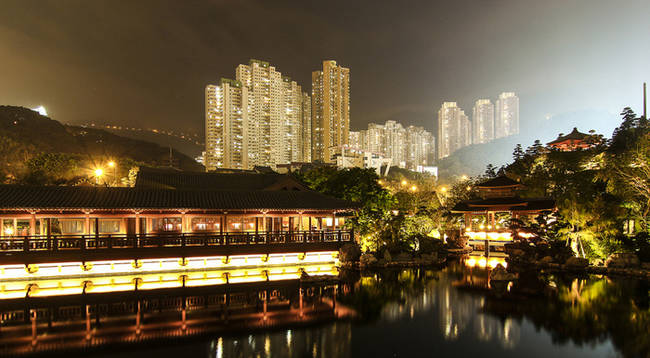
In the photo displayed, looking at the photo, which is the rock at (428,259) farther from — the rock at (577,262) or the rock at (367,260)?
the rock at (577,262)

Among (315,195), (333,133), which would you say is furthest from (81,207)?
(333,133)

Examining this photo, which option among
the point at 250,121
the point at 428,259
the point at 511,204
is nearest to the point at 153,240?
the point at 428,259

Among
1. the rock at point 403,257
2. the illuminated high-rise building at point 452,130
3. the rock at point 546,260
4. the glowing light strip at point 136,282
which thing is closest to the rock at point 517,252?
the rock at point 546,260

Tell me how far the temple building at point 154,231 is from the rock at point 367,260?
66.4 inches

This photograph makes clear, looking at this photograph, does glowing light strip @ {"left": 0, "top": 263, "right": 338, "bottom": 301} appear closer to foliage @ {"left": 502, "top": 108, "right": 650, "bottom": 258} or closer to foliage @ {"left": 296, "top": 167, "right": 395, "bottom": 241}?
foliage @ {"left": 296, "top": 167, "right": 395, "bottom": 241}

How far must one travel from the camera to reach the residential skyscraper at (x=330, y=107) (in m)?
137

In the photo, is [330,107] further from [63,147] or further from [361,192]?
[361,192]

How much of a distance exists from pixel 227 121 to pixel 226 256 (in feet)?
315

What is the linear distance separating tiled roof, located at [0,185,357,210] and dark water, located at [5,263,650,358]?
6484 millimetres

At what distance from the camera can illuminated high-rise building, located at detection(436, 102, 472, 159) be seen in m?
175

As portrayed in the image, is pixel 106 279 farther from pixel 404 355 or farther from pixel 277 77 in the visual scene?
pixel 277 77

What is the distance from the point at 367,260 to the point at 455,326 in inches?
443

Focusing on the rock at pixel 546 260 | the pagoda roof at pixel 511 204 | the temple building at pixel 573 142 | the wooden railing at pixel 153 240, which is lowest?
the rock at pixel 546 260

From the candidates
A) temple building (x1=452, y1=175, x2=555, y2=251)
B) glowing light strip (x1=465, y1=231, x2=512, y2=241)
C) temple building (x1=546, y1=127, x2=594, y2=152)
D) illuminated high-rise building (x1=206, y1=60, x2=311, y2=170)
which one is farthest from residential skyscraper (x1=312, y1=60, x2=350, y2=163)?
glowing light strip (x1=465, y1=231, x2=512, y2=241)
